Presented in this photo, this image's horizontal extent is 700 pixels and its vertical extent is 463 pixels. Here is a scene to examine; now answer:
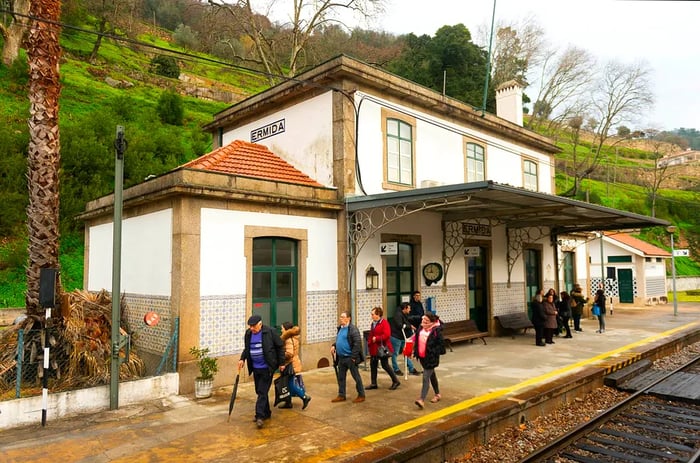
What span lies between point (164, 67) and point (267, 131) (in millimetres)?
42709

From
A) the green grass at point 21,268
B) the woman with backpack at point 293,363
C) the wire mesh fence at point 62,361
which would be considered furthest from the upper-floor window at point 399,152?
the green grass at point 21,268

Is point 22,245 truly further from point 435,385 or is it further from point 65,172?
point 435,385

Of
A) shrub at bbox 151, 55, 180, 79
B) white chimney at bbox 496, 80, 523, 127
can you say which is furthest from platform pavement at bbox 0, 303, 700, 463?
shrub at bbox 151, 55, 180, 79

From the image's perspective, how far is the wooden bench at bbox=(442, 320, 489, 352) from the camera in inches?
497

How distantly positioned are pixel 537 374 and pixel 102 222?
11804mm

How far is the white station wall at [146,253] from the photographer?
9195 millimetres

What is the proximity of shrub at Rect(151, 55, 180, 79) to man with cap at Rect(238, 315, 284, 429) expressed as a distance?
163ft

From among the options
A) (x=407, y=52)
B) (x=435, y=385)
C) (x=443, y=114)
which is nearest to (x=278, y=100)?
(x=443, y=114)

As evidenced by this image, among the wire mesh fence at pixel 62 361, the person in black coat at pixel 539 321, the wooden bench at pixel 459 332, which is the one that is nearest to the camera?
the wire mesh fence at pixel 62 361

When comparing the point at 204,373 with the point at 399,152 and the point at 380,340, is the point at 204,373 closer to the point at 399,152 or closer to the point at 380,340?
the point at 380,340

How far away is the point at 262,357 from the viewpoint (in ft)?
22.4

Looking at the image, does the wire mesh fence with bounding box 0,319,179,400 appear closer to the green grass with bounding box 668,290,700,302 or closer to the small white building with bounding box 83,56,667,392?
the small white building with bounding box 83,56,667,392

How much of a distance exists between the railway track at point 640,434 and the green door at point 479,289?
5.82 m

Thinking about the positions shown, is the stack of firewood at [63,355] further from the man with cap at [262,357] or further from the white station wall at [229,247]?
the man with cap at [262,357]
